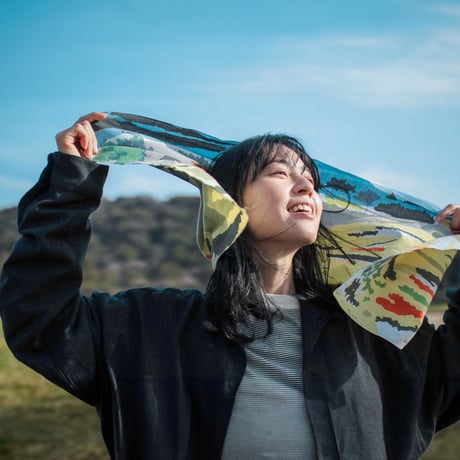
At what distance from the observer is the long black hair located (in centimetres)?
154

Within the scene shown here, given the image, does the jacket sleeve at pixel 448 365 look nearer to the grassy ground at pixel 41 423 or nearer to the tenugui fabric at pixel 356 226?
the tenugui fabric at pixel 356 226

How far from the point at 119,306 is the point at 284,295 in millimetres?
369

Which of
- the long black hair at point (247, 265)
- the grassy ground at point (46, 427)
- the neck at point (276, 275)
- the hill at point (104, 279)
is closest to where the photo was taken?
the long black hair at point (247, 265)

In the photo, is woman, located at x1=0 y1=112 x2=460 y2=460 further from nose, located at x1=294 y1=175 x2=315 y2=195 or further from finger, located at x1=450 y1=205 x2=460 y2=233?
finger, located at x1=450 y1=205 x2=460 y2=233

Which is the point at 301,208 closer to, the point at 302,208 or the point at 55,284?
the point at 302,208

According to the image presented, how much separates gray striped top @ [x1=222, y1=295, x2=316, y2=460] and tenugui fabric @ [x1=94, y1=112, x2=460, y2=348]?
17 cm

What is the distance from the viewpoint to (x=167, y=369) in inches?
57.4

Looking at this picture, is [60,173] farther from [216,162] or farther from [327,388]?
[327,388]

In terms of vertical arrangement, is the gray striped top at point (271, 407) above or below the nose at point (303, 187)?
below

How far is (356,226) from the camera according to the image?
6.00ft

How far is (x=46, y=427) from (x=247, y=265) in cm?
349

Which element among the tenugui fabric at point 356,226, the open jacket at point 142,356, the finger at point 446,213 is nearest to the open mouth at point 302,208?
the tenugui fabric at point 356,226

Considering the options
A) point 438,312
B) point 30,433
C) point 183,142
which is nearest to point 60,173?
point 183,142

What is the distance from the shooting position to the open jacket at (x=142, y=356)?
1401mm
